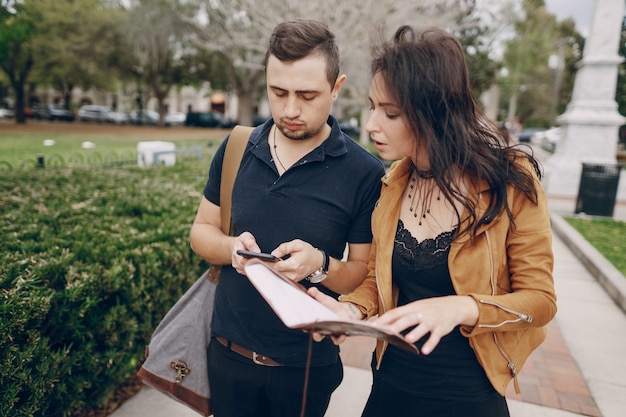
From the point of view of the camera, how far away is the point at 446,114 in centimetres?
146

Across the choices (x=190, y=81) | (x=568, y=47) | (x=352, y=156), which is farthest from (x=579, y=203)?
(x=568, y=47)

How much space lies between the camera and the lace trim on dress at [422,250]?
1.52 metres

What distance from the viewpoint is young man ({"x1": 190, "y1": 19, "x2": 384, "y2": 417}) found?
5.70 ft

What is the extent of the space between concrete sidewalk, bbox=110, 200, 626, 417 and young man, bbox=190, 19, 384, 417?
1.44 meters

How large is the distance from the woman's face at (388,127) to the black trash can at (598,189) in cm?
924

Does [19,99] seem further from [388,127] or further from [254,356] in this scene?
[388,127]

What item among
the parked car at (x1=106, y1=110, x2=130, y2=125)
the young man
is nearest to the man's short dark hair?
the young man

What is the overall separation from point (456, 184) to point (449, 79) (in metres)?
0.33

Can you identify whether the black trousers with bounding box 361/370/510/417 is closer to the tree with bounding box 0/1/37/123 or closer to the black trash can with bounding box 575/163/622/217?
the black trash can with bounding box 575/163/622/217

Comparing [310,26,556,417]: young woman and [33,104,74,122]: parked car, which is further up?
[310,26,556,417]: young woman

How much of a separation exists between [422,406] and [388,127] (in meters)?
0.95

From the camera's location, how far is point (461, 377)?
60.1 inches

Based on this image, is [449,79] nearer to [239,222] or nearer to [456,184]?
[456,184]

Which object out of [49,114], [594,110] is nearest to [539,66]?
[594,110]
